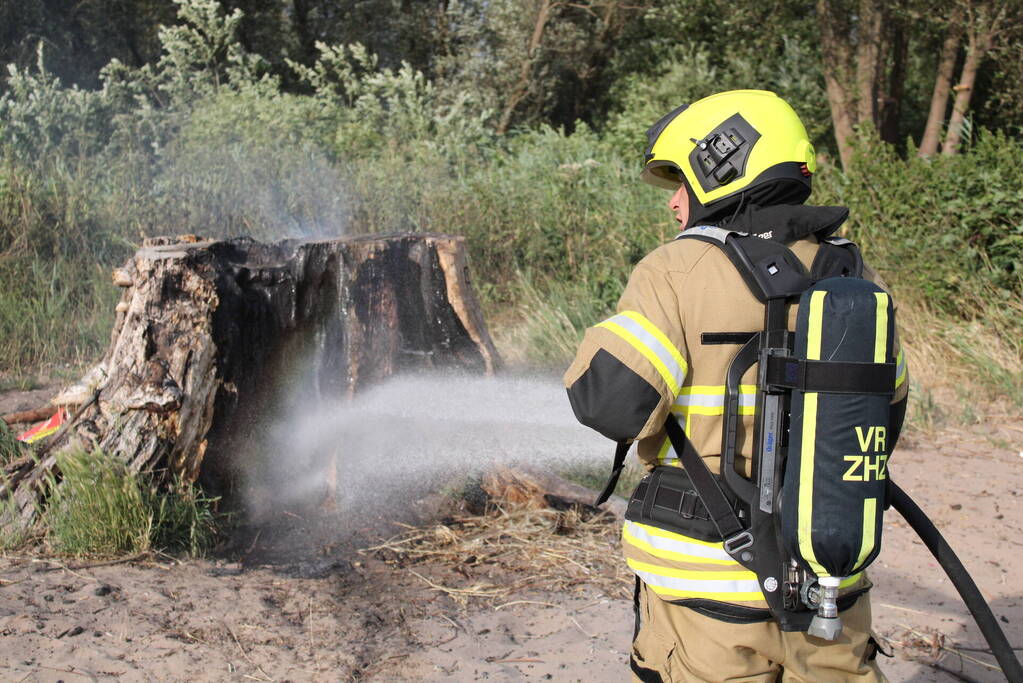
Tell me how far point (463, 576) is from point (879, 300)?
2556 millimetres

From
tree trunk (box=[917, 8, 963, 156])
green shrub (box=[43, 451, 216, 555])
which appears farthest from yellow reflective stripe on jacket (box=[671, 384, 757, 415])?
tree trunk (box=[917, 8, 963, 156])

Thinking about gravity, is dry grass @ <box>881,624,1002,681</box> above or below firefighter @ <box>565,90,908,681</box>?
below

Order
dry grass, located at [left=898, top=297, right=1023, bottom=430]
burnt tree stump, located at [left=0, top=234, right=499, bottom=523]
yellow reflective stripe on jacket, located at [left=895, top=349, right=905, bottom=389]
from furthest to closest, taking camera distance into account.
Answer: dry grass, located at [left=898, top=297, right=1023, bottom=430]
burnt tree stump, located at [left=0, top=234, right=499, bottom=523]
yellow reflective stripe on jacket, located at [left=895, top=349, right=905, bottom=389]

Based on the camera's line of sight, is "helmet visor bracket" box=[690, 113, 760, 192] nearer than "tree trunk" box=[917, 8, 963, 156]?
Yes

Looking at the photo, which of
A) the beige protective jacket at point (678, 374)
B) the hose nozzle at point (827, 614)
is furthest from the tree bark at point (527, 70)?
the hose nozzle at point (827, 614)

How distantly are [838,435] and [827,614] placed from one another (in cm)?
34

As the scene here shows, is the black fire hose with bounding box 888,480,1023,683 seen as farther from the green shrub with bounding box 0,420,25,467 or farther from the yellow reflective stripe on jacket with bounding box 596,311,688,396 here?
the green shrub with bounding box 0,420,25,467

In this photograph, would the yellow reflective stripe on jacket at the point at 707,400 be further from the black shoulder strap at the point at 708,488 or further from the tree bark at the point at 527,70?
the tree bark at the point at 527,70

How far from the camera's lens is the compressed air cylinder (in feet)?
5.81

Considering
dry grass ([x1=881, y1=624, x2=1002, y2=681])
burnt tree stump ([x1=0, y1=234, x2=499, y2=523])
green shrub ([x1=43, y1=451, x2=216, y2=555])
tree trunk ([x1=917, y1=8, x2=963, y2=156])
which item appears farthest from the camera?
tree trunk ([x1=917, y1=8, x2=963, y2=156])

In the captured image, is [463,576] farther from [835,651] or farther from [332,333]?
[835,651]

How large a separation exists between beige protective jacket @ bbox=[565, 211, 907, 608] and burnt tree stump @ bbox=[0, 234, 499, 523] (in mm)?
2412

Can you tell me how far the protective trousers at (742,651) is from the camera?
74.4 inches

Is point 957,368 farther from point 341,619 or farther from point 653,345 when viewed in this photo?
point 653,345
